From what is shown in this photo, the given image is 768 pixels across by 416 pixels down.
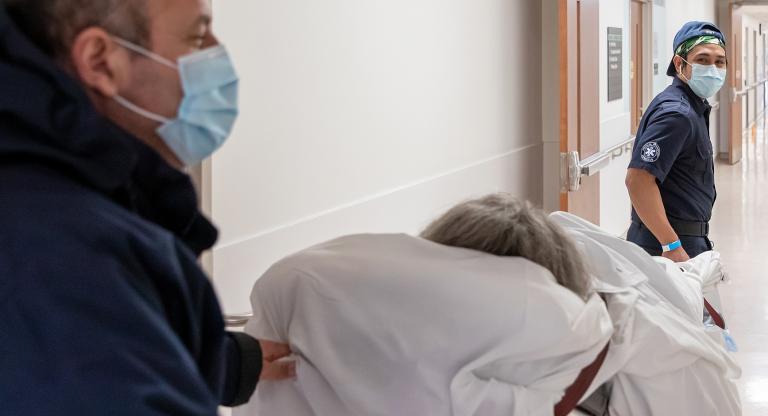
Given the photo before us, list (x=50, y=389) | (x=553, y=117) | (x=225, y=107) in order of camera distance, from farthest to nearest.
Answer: (x=553, y=117)
(x=225, y=107)
(x=50, y=389)

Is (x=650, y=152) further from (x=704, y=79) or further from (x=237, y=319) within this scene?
(x=237, y=319)

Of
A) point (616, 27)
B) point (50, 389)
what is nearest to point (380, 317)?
point (50, 389)

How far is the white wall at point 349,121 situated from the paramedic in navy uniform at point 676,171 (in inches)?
28.6

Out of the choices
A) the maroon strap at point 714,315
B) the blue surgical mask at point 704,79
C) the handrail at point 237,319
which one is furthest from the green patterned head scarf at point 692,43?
the handrail at point 237,319

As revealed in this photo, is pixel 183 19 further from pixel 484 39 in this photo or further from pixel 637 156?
pixel 484 39

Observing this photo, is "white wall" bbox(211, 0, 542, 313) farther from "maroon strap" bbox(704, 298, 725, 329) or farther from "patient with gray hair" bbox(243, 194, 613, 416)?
"maroon strap" bbox(704, 298, 725, 329)

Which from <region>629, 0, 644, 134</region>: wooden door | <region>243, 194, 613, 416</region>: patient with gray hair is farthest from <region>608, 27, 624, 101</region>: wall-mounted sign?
<region>243, 194, 613, 416</region>: patient with gray hair

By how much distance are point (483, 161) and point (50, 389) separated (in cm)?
339

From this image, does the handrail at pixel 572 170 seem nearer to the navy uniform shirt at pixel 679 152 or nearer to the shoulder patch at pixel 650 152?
the navy uniform shirt at pixel 679 152

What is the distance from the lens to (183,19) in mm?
1217

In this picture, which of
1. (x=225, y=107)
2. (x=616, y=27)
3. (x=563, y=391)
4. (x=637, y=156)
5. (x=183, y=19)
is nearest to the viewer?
(x=183, y=19)

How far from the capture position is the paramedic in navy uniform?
11.2 feet

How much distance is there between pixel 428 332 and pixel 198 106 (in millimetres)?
568

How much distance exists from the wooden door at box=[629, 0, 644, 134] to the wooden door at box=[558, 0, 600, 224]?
267 centimetres
